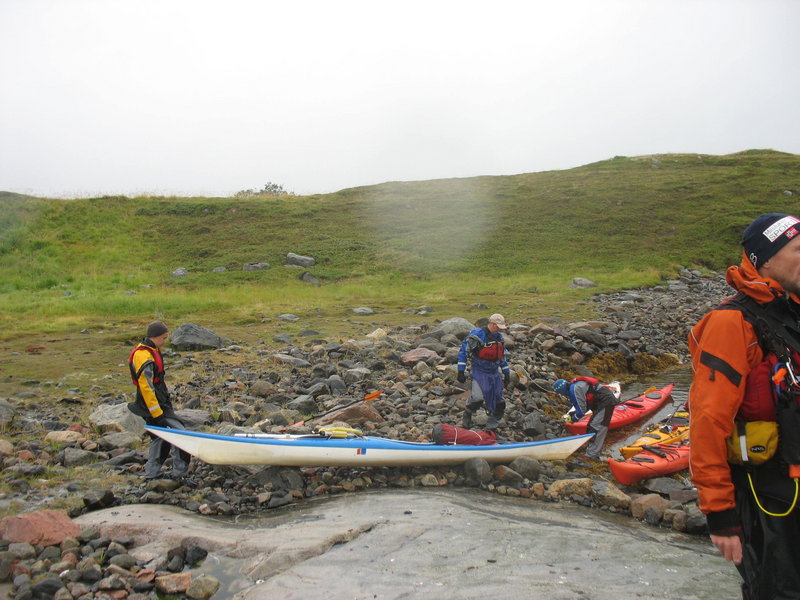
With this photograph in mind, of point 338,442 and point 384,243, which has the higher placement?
point 384,243

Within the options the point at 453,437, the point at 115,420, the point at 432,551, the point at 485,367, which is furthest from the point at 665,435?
the point at 115,420

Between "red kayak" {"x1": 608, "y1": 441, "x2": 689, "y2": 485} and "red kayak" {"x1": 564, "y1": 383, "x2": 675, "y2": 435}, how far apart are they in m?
1.43

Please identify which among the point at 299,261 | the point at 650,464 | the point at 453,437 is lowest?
the point at 650,464

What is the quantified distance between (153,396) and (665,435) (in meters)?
8.47

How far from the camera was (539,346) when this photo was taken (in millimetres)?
15656

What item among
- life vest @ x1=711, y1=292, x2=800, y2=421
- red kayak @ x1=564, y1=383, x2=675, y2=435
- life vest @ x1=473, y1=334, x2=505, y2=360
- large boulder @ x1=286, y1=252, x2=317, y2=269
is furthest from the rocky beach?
large boulder @ x1=286, y1=252, x2=317, y2=269

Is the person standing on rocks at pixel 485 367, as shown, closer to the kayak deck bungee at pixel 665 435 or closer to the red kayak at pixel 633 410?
the red kayak at pixel 633 410

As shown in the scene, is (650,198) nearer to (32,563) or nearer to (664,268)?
(664,268)

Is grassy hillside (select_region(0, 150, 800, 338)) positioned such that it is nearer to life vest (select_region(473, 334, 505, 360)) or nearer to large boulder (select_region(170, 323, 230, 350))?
large boulder (select_region(170, 323, 230, 350))

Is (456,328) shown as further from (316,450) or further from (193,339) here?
(316,450)

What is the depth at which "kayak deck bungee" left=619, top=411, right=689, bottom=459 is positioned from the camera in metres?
9.62

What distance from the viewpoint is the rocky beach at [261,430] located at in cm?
541

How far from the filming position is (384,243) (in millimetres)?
38812

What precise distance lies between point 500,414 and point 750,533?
24.2ft
